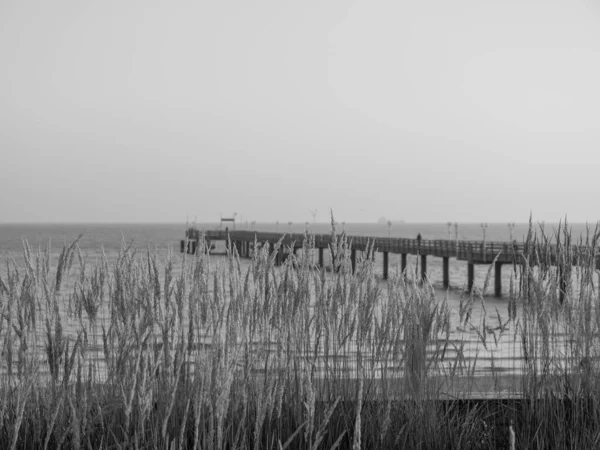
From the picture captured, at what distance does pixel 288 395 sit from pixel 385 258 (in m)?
38.1

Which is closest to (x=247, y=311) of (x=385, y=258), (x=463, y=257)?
(x=463, y=257)

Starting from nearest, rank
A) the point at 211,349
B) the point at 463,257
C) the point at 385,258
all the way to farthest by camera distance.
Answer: the point at 211,349 → the point at 463,257 → the point at 385,258

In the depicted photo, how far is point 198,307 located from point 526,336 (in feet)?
6.54

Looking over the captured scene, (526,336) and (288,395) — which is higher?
(526,336)

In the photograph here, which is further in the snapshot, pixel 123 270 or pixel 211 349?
pixel 123 270

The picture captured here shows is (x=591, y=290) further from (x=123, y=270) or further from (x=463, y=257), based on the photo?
(x=463, y=257)

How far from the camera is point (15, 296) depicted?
11.0ft

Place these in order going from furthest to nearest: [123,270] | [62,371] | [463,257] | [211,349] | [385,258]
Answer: [385,258]
[463,257]
[123,270]
[62,371]
[211,349]

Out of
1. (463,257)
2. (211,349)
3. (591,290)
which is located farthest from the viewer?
(463,257)

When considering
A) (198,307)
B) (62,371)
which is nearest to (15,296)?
(62,371)

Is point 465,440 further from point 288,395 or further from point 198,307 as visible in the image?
point 198,307

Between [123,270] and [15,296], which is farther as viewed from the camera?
[123,270]

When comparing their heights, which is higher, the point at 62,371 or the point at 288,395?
the point at 62,371

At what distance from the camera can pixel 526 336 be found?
3.92 m
